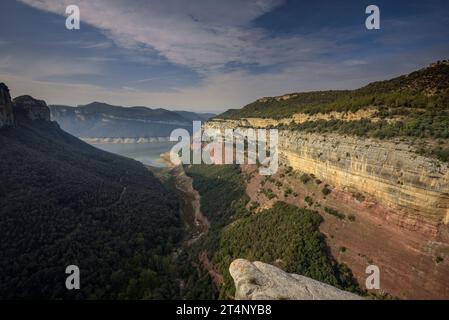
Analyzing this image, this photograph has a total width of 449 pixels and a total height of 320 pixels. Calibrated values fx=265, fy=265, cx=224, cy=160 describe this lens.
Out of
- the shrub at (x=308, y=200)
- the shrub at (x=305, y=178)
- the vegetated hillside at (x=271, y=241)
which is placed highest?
the shrub at (x=305, y=178)

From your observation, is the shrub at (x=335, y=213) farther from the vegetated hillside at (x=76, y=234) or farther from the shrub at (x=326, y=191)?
the vegetated hillside at (x=76, y=234)

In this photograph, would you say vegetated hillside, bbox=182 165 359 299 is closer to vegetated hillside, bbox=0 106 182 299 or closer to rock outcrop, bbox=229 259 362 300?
vegetated hillside, bbox=0 106 182 299

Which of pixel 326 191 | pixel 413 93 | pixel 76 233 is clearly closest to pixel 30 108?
pixel 76 233

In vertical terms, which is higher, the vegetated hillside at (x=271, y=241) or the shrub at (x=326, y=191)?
the shrub at (x=326, y=191)

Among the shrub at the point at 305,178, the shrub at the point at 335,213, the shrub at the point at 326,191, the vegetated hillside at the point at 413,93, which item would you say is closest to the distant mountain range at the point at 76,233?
the shrub at the point at 335,213

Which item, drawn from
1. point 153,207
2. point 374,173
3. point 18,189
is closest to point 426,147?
point 374,173

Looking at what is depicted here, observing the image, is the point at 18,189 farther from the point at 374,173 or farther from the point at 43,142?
the point at 374,173
